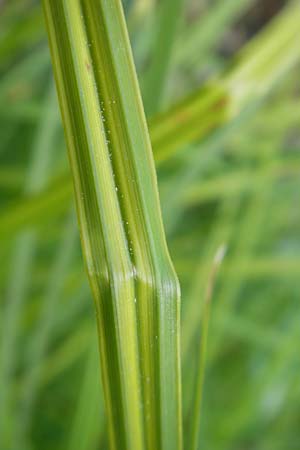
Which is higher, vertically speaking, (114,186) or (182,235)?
(114,186)

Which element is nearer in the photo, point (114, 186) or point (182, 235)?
point (114, 186)

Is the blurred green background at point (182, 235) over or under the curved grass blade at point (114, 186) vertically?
under

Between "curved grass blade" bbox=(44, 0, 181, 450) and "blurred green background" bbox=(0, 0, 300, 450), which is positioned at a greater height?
"curved grass blade" bbox=(44, 0, 181, 450)

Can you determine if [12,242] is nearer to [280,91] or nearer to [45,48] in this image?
[45,48]

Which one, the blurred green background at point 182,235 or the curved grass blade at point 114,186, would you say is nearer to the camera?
the curved grass blade at point 114,186

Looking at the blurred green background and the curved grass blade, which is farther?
the blurred green background
